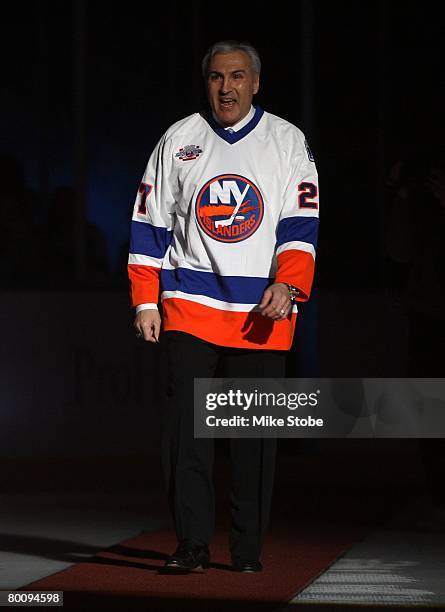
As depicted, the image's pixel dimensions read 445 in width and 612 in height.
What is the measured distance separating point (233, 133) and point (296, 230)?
42cm

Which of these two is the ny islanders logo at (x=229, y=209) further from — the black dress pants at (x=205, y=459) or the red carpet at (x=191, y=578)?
the red carpet at (x=191, y=578)

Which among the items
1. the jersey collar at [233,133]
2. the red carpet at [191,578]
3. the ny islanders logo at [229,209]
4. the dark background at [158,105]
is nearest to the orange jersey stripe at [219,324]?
the ny islanders logo at [229,209]

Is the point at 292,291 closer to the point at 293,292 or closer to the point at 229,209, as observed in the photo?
the point at 293,292

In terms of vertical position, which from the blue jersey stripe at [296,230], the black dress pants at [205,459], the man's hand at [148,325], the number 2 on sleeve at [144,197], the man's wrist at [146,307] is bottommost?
the black dress pants at [205,459]

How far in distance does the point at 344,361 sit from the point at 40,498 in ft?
12.8

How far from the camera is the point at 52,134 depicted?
41.9 feet

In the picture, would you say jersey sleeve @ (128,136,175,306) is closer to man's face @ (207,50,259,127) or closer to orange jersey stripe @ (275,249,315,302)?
man's face @ (207,50,259,127)

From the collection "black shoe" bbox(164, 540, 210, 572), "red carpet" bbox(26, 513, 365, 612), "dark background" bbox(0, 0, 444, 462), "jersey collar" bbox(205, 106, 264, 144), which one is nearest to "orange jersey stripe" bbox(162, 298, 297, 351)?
"jersey collar" bbox(205, 106, 264, 144)

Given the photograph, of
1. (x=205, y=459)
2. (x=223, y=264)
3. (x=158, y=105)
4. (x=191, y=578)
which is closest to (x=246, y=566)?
(x=191, y=578)

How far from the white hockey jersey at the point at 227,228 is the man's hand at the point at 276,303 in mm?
98

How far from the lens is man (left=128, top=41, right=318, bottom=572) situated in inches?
221

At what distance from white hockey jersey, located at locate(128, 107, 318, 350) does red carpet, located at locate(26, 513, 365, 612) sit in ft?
2.74

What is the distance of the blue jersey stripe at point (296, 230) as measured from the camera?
18.5 feet

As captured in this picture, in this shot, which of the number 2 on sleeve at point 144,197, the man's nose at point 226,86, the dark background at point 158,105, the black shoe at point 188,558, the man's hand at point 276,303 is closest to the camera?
the man's hand at point 276,303
